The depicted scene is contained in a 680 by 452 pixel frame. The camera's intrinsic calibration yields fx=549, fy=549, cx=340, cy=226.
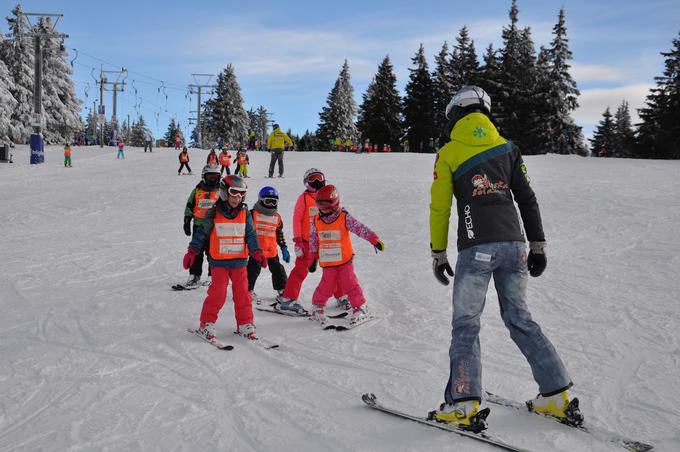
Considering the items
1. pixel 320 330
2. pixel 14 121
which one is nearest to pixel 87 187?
pixel 320 330

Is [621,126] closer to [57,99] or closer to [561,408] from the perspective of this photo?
[57,99]

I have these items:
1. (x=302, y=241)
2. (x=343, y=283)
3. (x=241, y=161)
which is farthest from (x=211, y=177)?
(x=241, y=161)

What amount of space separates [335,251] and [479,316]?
2718 mm

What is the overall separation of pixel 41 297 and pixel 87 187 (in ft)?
44.5

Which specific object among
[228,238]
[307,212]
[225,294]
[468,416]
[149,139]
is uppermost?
[149,139]

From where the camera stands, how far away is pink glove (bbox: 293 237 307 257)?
6316mm

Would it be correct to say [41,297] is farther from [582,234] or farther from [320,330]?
[582,234]

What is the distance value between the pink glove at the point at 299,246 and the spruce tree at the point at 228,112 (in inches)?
2563

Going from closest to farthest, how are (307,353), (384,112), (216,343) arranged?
1. (307,353)
2. (216,343)
3. (384,112)

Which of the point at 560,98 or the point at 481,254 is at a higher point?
the point at 560,98

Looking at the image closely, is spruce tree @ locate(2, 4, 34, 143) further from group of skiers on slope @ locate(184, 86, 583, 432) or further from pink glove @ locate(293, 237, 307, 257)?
group of skiers on slope @ locate(184, 86, 583, 432)

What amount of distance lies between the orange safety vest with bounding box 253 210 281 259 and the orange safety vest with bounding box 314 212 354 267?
955mm

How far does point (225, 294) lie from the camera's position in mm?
5336

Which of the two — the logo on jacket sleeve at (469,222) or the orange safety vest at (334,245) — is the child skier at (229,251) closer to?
the orange safety vest at (334,245)
